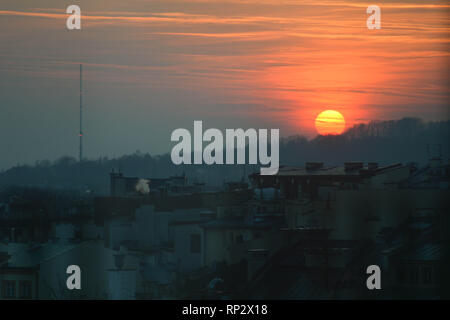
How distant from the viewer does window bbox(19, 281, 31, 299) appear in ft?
25.2

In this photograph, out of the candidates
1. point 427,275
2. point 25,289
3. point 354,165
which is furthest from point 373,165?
point 25,289

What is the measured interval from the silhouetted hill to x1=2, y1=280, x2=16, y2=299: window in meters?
2.41

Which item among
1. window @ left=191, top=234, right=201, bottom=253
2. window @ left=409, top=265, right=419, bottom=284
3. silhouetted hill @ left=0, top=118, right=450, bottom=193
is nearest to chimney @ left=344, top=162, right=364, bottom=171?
silhouetted hill @ left=0, top=118, right=450, bottom=193

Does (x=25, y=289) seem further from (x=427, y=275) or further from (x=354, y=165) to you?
(x=354, y=165)

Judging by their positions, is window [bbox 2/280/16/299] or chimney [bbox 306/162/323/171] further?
chimney [bbox 306/162/323/171]

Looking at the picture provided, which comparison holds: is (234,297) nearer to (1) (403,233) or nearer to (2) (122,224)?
(1) (403,233)

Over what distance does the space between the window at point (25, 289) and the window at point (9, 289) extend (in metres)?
0.05

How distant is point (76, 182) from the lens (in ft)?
37.4

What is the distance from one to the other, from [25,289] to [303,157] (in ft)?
10.6

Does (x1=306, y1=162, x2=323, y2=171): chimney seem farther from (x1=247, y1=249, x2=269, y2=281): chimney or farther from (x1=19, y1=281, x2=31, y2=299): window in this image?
(x1=19, y1=281, x2=31, y2=299): window

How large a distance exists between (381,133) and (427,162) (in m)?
0.92

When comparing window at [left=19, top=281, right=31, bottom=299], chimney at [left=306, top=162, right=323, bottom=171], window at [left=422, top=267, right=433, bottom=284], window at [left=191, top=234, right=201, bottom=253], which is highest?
chimney at [left=306, top=162, right=323, bottom=171]

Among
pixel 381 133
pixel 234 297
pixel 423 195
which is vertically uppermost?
pixel 381 133
